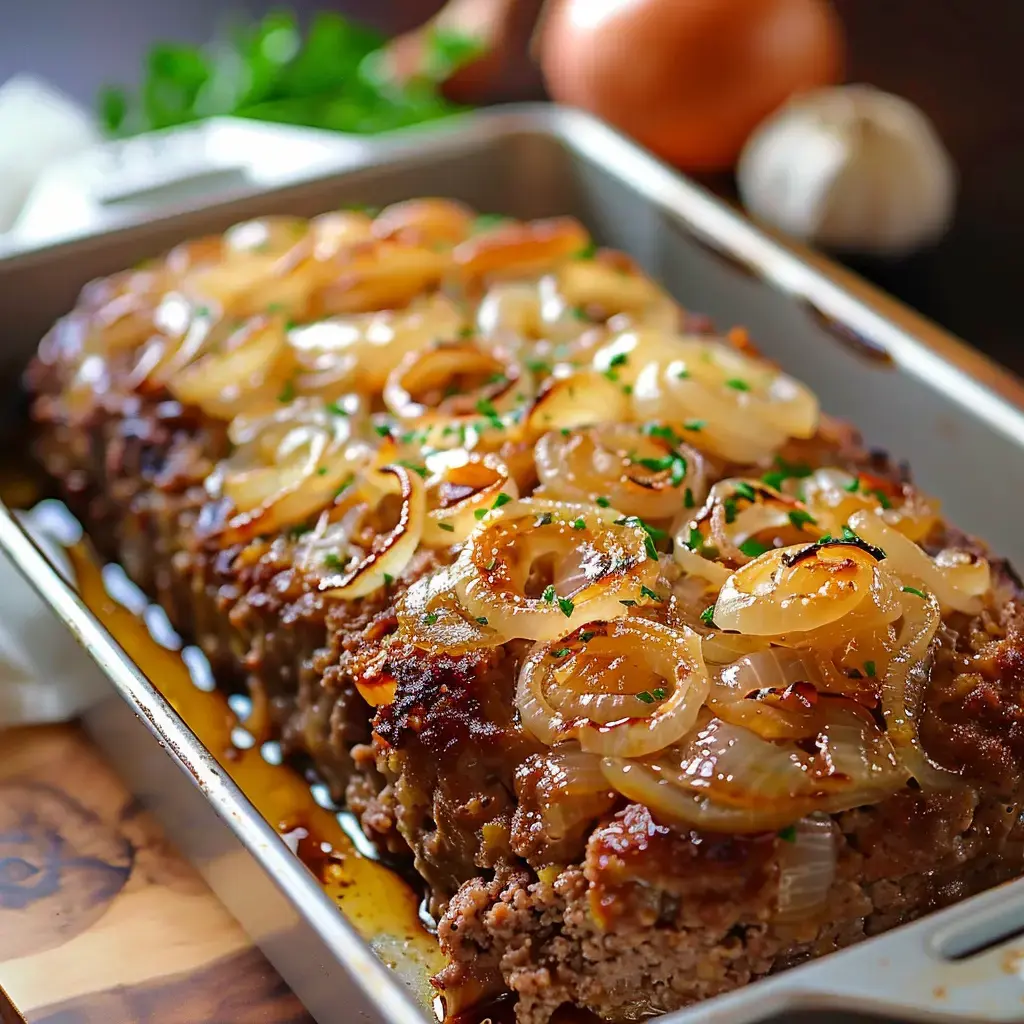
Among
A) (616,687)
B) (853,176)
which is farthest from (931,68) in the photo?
(616,687)

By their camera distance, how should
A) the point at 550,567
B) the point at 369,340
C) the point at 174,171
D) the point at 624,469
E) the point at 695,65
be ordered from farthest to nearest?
the point at 695,65
the point at 174,171
the point at 369,340
the point at 624,469
the point at 550,567

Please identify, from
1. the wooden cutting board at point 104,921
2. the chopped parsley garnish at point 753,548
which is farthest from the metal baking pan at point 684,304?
the chopped parsley garnish at point 753,548

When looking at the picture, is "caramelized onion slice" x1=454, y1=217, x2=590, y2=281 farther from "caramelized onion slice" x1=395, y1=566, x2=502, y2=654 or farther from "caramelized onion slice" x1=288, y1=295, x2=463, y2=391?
"caramelized onion slice" x1=395, y1=566, x2=502, y2=654

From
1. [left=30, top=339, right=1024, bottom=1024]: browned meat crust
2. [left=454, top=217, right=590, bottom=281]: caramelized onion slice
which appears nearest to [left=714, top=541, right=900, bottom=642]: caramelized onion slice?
[left=30, top=339, right=1024, bottom=1024]: browned meat crust

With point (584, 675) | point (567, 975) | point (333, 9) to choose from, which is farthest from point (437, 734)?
point (333, 9)

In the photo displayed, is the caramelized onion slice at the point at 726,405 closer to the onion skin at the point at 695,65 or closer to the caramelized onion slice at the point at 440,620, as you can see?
the caramelized onion slice at the point at 440,620

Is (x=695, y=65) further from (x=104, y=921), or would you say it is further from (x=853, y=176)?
(x=104, y=921)
